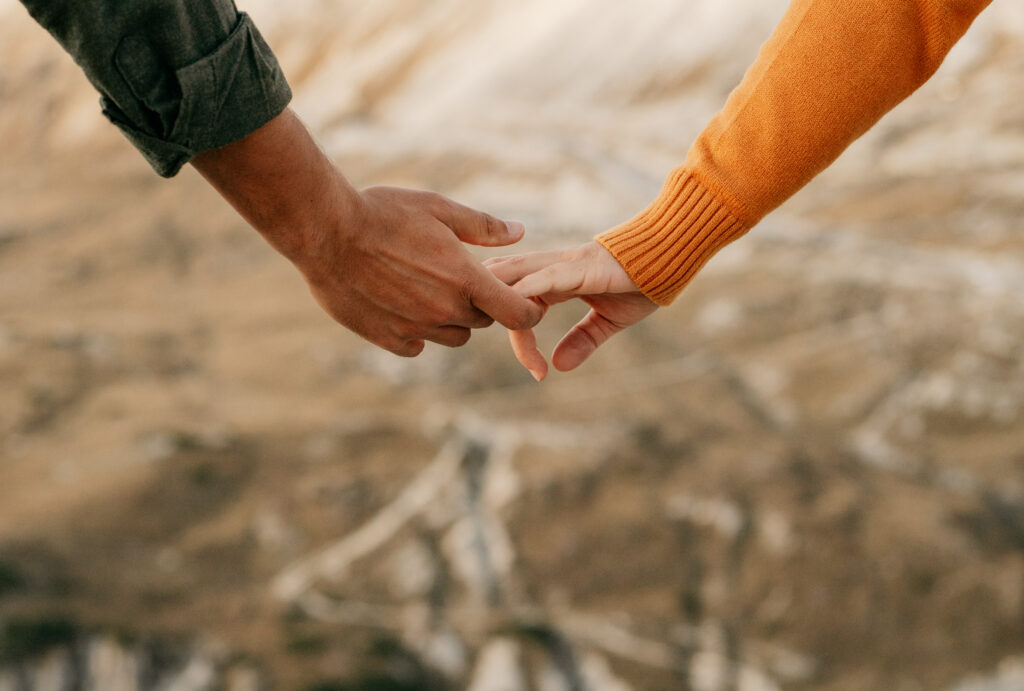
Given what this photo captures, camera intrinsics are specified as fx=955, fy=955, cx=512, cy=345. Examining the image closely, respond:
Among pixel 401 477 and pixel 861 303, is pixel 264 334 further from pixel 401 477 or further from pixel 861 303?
pixel 861 303

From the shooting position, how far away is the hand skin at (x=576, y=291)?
1.20m

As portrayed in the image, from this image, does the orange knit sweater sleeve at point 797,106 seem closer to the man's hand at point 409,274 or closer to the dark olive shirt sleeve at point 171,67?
the man's hand at point 409,274

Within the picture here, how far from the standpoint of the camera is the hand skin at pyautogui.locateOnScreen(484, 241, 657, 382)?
1198mm

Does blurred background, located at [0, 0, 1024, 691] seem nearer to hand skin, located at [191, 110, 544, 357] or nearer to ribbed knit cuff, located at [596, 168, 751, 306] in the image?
hand skin, located at [191, 110, 544, 357]

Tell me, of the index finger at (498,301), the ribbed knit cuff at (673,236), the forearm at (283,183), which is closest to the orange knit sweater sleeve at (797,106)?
the ribbed knit cuff at (673,236)

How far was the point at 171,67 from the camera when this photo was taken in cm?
86

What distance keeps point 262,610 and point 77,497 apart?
3.17ft

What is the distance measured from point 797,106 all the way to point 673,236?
0.21m

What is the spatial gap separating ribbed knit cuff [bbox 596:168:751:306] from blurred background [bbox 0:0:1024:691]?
247cm

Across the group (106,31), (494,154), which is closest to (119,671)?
(106,31)

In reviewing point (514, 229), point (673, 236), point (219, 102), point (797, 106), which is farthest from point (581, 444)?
point (219, 102)

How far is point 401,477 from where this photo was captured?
13.5 feet

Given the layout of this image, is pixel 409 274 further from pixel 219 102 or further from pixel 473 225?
pixel 219 102

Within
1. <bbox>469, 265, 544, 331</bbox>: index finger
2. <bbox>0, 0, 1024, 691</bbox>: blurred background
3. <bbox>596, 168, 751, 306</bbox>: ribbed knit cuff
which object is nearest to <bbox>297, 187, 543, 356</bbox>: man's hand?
<bbox>469, 265, 544, 331</bbox>: index finger
